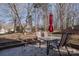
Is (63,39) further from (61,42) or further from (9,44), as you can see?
(9,44)

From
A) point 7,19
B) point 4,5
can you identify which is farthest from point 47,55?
point 4,5

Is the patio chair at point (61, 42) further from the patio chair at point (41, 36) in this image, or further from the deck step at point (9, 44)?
the deck step at point (9, 44)

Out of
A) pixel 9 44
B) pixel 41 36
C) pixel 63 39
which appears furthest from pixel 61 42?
pixel 9 44

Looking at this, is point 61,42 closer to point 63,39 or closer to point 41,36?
point 63,39

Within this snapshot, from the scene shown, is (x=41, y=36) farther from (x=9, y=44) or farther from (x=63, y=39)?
(x=9, y=44)

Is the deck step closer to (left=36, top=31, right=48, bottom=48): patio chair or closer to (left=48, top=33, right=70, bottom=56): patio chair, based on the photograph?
(left=36, top=31, right=48, bottom=48): patio chair

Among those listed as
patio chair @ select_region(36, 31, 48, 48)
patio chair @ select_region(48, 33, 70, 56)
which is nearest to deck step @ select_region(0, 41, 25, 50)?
patio chair @ select_region(36, 31, 48, 48)

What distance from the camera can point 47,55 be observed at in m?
2.28

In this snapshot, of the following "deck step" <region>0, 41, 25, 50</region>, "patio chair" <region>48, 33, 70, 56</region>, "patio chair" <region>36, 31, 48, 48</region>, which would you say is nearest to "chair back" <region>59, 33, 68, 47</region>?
"patio chair" <region>48, 33, 70, 56</region>

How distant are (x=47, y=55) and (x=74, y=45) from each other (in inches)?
12.9

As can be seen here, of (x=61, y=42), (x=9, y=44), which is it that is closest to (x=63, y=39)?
(x=61, y=42)

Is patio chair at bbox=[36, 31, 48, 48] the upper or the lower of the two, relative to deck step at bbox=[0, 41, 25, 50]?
upper

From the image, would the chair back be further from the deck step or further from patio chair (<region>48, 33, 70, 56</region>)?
the deck step

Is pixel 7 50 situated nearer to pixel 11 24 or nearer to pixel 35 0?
pixel 11 24
